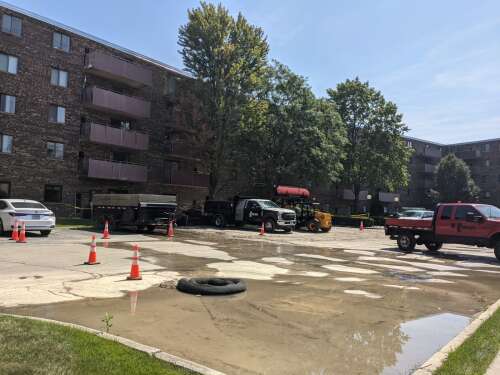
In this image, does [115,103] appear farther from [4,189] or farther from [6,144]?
[4,189]

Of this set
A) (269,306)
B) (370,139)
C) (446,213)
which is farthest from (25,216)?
(370,139)

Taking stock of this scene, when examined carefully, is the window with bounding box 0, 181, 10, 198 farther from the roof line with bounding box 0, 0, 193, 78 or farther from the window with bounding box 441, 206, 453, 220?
the window with bounding box 441, 206, 453, 220

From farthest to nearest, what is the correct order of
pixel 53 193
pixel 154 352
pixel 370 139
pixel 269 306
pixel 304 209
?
pixel 370 139 → pixel 304 209 → pixel 53 193 → pixel 269 306 → pixel 154 352

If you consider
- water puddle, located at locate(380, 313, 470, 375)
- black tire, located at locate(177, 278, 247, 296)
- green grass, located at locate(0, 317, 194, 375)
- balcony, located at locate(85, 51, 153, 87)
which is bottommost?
water puddle, located at locate(380, 313, 470, 375)

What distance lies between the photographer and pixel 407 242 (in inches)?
773

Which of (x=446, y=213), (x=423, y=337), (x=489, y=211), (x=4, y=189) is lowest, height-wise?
(x=423, y=337)

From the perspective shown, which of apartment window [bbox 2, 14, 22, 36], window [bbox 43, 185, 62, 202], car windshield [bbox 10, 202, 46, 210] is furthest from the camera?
window [bbox 43, 185, 62, 202]

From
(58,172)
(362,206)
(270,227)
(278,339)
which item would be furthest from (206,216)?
(362,206)

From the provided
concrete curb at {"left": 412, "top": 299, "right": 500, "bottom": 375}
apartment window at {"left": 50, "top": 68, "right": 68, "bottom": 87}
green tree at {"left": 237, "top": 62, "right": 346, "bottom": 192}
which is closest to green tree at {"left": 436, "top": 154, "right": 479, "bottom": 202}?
green tree at {"left": 237, "top": 62, "right": 346, "bottom": 192}

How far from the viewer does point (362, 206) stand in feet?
218

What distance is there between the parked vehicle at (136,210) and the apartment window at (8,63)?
11742 mm

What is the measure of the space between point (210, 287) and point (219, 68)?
29.5 metres

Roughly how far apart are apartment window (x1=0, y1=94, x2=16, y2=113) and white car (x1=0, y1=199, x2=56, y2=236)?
12940 millimetres

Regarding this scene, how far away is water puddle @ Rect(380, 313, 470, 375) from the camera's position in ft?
16.9
